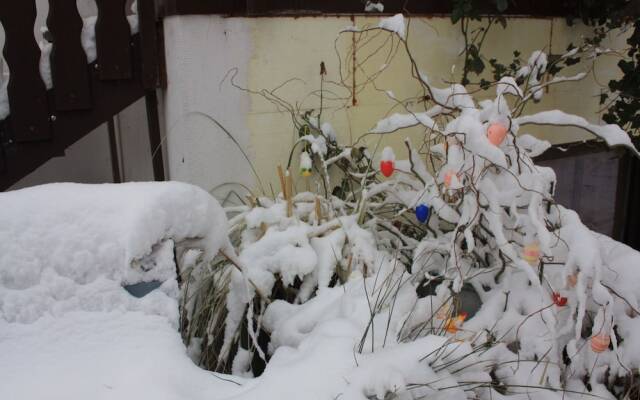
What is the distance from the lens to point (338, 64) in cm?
336

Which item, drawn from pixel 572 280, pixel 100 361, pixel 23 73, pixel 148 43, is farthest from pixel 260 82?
pixel 100 361

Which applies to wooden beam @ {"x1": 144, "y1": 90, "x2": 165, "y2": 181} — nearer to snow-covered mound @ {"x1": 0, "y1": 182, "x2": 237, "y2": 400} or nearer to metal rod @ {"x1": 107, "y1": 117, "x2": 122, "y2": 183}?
metal rod @ {"x1": 107, "y1": 117, "x2": 122, "y2": 183}

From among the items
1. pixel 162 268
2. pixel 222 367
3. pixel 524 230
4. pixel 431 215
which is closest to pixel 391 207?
pixel 431 215

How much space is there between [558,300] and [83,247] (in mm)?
1761

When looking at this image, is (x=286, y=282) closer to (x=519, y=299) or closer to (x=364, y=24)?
(x=519, y=299)

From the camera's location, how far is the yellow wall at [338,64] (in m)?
3.13

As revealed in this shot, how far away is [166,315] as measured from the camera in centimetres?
163

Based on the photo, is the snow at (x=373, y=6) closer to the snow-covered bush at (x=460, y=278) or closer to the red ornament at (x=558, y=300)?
the snow-covered bush at (x=460, y=278)

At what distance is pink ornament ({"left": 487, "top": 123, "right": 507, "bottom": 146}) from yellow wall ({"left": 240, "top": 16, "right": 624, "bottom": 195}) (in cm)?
138

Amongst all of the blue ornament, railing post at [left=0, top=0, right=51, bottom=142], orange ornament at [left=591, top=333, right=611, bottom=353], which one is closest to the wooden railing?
railing post at [left=0, top=0, right=51, bottom=142]

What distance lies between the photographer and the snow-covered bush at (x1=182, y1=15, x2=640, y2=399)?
2078mm

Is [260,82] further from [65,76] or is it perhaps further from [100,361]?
[100,361]

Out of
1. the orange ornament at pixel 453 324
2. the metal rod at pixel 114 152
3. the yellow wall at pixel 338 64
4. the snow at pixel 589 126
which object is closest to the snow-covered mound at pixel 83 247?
the orange ornament at pixel 453 324

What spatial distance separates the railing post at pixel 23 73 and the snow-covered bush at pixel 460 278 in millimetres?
987
